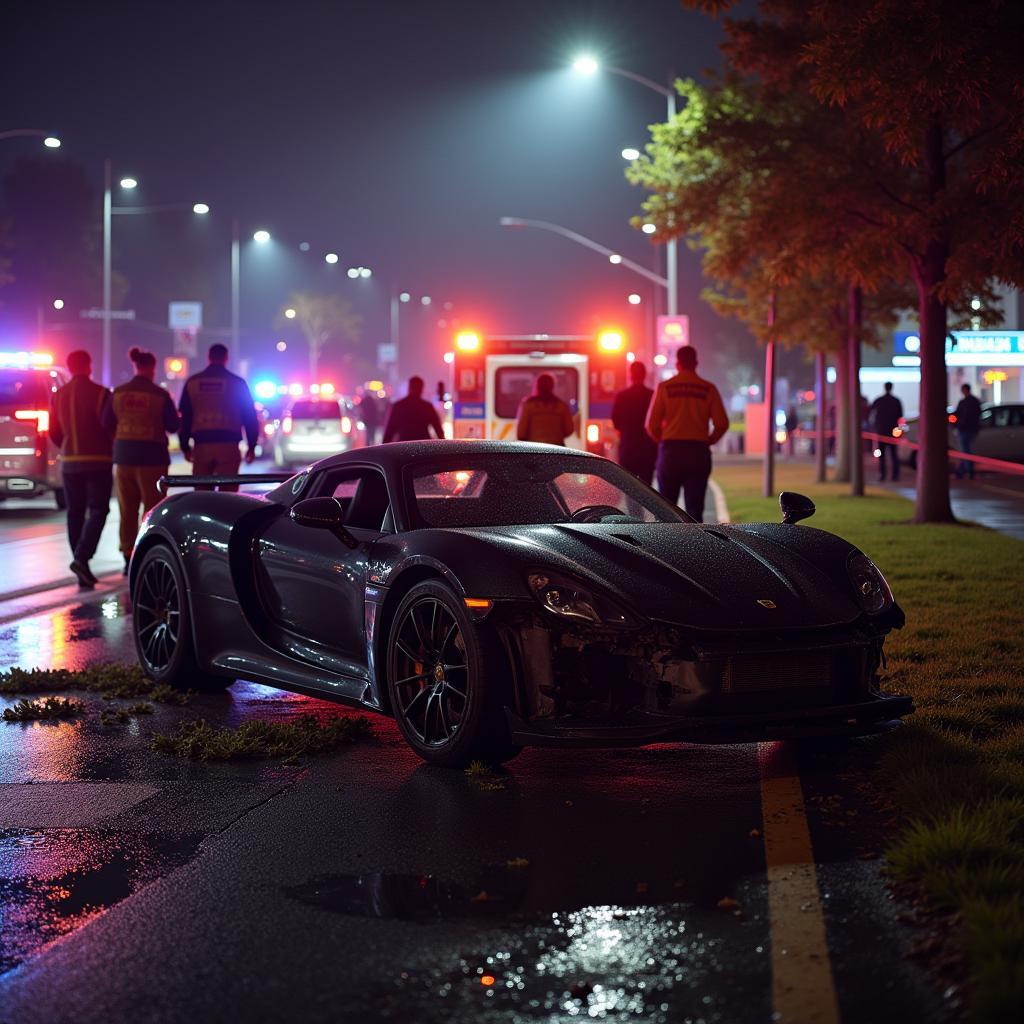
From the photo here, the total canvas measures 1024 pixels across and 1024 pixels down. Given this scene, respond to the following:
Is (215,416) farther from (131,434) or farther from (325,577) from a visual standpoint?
(325,577)

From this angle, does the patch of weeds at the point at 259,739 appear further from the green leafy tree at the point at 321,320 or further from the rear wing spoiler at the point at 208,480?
the green leafy tree at the point at 321,320

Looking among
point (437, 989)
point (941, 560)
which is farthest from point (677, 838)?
point (941, 560)

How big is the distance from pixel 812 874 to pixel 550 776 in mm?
1724

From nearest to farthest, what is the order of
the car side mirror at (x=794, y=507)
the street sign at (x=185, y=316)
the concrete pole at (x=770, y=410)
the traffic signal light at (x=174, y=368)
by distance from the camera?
the car side mirror at (x=794, y=507) < the concrete pole at (x=770, y=410) < the traffic signal light at (x=174, y=368) < the street sign at (x=185, y=316)

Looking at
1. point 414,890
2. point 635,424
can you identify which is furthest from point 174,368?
point 414,890

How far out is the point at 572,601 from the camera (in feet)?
20.7

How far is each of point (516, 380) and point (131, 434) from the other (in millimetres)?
10729

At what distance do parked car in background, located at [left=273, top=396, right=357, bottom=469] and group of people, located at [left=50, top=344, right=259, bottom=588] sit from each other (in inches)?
1005

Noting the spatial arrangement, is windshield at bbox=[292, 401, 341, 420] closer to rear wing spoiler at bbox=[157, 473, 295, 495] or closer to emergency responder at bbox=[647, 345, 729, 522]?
emergency responder at bbox=[647, 345, 729, 522]

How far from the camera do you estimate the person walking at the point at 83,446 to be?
1509cm

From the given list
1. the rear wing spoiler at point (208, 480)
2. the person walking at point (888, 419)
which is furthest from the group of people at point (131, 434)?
the person walking at point (888, 419)

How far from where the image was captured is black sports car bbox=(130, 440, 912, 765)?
20.5 ft

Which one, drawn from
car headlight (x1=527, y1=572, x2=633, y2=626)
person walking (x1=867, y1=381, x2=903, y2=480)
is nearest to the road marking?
car headlight (x1=527, y1=572, x2=633, y2=626)

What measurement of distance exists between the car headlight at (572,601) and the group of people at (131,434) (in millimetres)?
8542
